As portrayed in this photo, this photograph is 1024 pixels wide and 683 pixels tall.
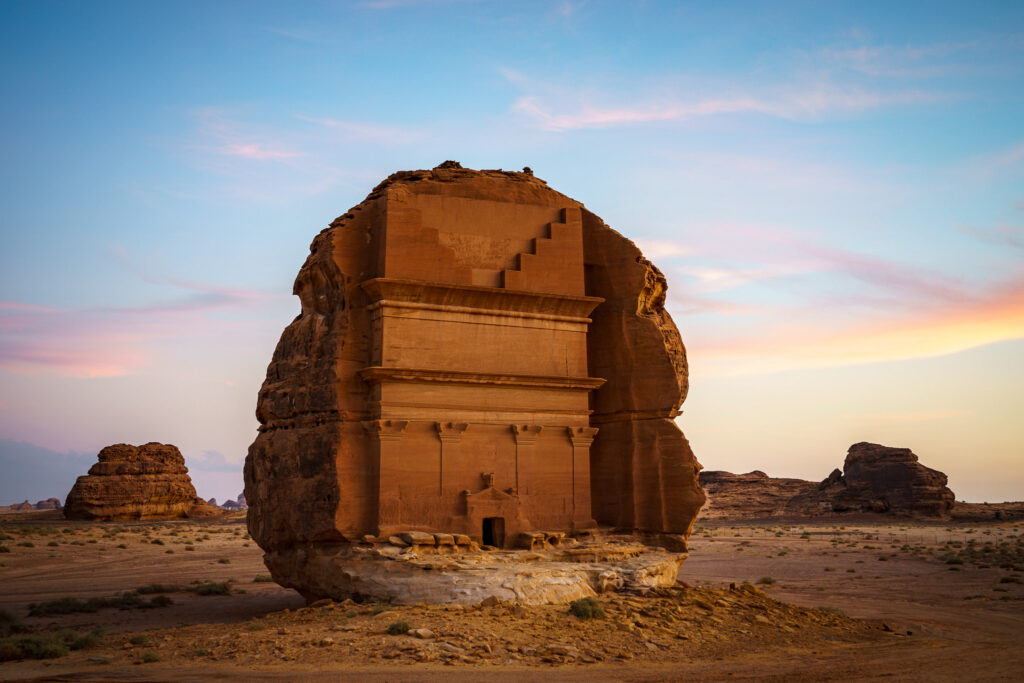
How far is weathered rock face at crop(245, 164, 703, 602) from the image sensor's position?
1480cm

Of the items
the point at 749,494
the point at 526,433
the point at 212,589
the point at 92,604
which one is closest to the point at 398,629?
the point at 526,433

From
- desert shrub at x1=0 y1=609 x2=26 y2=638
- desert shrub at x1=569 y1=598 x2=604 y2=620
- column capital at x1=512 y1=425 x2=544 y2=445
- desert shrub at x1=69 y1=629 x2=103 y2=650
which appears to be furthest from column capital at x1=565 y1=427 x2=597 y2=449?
desert shrub at x1=0 y1=609 x2=26 y2=638

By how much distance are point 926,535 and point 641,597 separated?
38.5 meters

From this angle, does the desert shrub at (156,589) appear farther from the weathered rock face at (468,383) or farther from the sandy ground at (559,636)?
the weathered rock face at (468,383)

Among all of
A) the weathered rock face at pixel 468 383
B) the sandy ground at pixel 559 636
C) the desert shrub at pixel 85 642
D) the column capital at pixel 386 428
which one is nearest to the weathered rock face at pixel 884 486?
the sandy ground at pixel 559 636

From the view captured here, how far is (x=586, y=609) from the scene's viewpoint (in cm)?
1216

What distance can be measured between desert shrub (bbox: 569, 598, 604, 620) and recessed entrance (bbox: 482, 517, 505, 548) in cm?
307

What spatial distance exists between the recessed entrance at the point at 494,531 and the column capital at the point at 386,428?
2.16 metres

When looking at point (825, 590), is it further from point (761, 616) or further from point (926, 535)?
point (926, 535)

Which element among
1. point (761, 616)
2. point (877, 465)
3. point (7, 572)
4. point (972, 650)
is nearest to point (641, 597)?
point (761, 616)

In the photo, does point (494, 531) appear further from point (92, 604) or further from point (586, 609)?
point (92, 604)

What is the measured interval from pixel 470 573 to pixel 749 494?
2379 inches

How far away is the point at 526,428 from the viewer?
15.9m

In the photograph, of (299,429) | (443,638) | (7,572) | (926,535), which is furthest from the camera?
(926,535)
